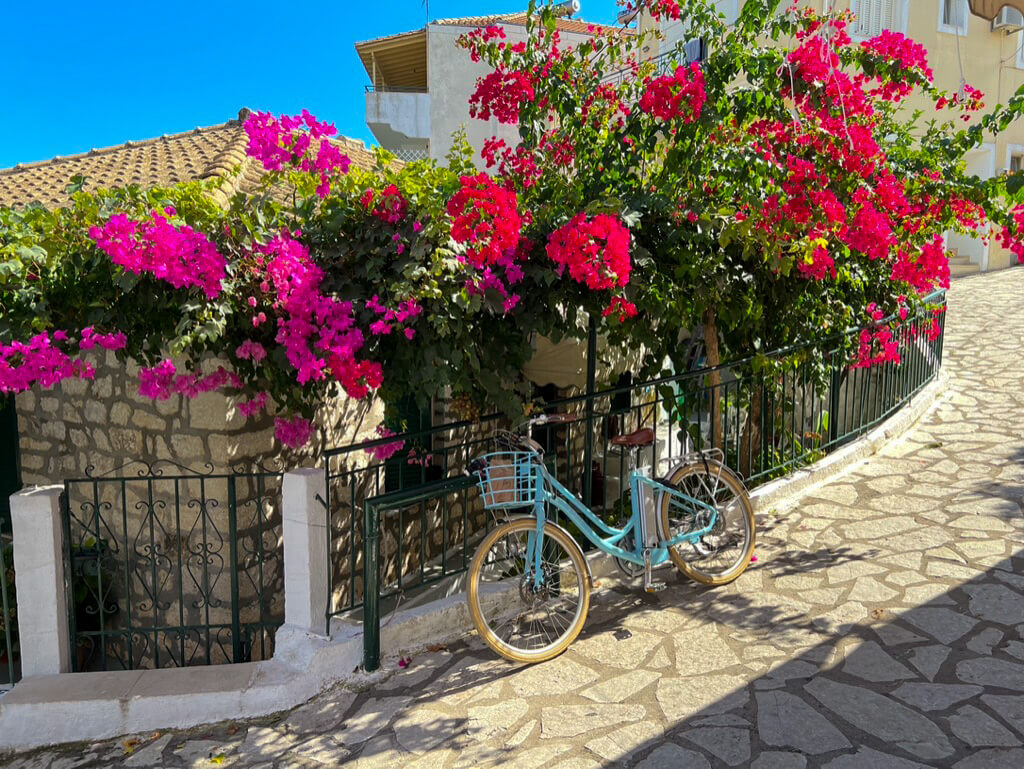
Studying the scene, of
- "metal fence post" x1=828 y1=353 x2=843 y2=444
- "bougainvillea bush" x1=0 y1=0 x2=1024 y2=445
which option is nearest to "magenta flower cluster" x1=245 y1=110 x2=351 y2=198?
"bougainvillea bush" x1=0 y1=0 x2=1024 y2=445

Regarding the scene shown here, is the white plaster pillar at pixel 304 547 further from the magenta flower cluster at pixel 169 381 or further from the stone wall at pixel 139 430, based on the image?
the stone wall at pixel 139 430

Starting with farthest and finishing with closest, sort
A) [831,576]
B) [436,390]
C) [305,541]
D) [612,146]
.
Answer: [612,146], [831,576], [436,390], [305,541]

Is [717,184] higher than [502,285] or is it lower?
higher

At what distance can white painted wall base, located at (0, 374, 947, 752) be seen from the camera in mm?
3840

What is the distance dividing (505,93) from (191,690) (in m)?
3.96

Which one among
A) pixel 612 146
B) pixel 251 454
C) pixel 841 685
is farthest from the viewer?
pixel 251 454

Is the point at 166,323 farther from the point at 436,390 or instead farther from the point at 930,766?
the point at 930,766

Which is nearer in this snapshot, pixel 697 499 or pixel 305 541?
pixel 305 541

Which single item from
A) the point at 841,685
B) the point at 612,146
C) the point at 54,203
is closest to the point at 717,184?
the point at 612,146

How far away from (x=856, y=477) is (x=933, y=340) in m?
3.58

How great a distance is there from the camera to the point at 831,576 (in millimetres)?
4664

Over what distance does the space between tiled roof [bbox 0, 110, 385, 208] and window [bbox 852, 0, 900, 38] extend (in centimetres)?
1302

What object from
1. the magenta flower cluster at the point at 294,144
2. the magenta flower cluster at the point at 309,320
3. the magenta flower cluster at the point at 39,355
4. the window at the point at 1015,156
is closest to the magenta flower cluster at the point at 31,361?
the magenta flower cluster at the point at 39,355

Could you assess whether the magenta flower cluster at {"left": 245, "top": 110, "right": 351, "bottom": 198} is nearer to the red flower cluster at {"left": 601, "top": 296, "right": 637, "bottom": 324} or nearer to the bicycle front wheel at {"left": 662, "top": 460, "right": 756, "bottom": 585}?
the red flower cluster at {"left": 601, "top": 296, "right": 637, "bottom": 324}
